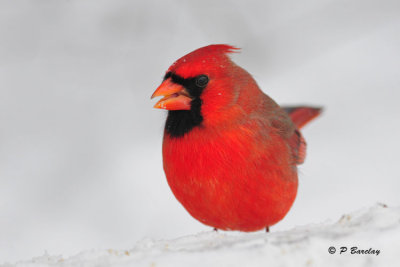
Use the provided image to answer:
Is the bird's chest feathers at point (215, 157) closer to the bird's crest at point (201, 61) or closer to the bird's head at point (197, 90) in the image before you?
the bird's head at point (197, 90)

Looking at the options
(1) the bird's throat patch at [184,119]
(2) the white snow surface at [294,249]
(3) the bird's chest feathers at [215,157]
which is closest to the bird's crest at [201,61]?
(1) the bird's throat patch at [184,119]

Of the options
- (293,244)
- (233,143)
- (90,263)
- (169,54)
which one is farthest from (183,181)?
(169,54)

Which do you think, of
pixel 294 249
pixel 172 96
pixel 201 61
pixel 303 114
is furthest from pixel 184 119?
pixel 303 114

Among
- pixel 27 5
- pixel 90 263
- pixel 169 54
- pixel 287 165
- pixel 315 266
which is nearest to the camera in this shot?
pixel 315 266

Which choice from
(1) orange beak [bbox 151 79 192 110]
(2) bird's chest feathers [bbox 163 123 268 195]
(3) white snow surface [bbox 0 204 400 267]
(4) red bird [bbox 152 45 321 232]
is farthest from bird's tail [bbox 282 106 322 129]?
(3) white snow surface [bbox 0 204 400 267]

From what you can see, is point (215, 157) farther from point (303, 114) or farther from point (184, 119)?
point (303, 114)

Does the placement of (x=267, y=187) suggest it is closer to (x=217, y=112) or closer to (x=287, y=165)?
(x=287, y=165)
